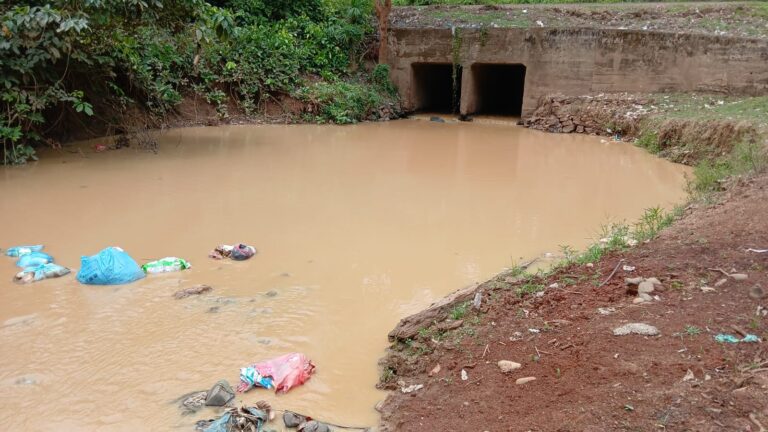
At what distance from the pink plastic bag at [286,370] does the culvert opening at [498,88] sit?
13.1m

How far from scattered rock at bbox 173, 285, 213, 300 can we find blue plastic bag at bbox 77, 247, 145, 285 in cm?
52

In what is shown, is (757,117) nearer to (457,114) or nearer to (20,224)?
(457,114)

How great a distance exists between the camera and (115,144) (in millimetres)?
10555

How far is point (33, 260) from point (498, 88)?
15312 mm

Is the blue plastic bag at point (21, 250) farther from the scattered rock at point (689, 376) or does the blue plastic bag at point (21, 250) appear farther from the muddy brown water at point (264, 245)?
the scattered rock at point (689, 376)

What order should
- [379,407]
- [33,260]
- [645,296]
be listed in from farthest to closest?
[33,260]
[645,296]
[379,407]

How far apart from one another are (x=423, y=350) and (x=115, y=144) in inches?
352

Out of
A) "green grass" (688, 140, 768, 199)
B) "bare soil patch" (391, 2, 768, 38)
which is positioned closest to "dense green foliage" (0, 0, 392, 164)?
"bare soil patch" (391, 2, 768, 38)

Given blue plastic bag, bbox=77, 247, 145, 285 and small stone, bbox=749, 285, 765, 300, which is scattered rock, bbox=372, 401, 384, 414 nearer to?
small stone, bbox=749, 285, 765, 300

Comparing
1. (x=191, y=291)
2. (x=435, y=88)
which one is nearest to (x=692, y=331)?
(x=191, y=291)

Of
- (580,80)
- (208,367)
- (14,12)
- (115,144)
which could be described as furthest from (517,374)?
(580,80)

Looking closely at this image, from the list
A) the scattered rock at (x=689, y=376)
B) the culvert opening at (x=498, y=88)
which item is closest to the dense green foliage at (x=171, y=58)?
the culvert opening at (x=498, y=88)

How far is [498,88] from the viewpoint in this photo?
18.2 m

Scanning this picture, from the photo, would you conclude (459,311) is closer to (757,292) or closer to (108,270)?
(757,292)
